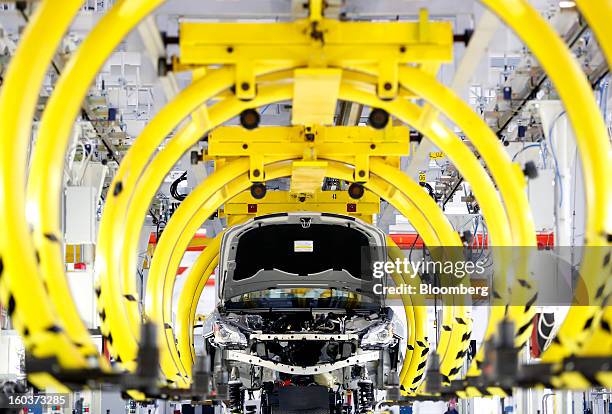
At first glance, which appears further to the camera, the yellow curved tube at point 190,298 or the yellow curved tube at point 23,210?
the yellow curved tube at point 190,298

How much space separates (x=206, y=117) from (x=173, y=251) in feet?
8.50

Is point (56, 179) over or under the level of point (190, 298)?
under

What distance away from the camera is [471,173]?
7066 millimetres

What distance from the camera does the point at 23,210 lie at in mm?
4391

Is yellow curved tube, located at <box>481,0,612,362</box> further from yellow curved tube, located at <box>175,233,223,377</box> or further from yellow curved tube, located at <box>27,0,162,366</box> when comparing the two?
yellow curved tube, located at <box>175,233,223,377</box>

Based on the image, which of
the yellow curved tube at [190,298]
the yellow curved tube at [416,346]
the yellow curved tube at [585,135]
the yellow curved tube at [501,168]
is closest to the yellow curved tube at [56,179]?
the yellow curved tube at [585,135]

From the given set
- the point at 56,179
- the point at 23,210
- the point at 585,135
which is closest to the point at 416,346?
the point at 585,135

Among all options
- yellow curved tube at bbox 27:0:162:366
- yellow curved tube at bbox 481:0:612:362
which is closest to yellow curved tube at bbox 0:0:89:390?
yellow curved tube at bbox 27:0:162:366

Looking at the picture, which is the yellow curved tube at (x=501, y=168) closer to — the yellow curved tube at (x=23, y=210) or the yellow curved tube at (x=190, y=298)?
the yellow curved tube at (x=23, y=210)

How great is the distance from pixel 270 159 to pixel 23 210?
213 inches

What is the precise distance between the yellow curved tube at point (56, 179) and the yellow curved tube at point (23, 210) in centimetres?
29

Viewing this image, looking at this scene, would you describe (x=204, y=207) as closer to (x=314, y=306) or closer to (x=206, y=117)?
(x=314, y=306)

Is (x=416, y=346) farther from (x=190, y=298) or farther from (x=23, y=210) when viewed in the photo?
(x=23, y=210)

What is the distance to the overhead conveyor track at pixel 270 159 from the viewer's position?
4457 mm
